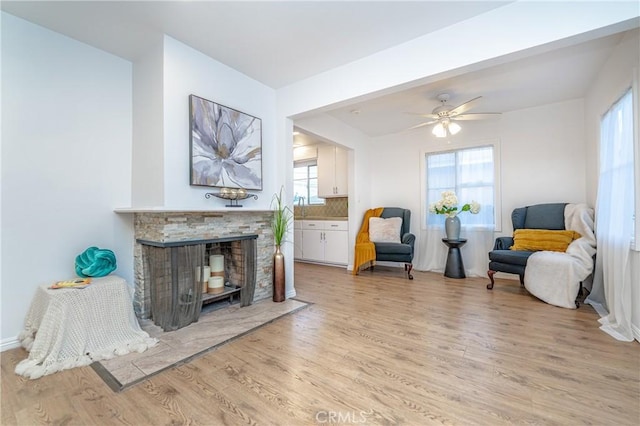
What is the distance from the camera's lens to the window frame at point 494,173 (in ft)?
13.5

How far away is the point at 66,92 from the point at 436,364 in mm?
3606

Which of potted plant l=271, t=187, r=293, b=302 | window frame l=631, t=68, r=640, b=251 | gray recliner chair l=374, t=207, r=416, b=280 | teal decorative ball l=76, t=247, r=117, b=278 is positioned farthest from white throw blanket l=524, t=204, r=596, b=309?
teal decorative ball l=76, t=247, r=117, b=278

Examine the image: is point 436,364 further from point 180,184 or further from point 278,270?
point 180,184

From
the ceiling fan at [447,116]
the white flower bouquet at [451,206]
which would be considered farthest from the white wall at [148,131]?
the white flower bouquet at [451,206]

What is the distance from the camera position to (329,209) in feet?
18.5

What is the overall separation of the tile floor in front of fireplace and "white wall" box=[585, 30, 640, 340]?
9.12 ft

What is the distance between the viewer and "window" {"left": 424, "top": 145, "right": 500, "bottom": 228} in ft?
13.7

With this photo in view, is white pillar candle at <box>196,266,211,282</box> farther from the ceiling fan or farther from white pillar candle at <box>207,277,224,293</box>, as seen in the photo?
the ceiling fan

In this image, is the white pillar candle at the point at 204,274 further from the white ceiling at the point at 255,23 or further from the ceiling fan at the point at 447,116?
the ceiling fan at the point at 447,116

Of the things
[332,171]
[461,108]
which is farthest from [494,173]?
[332,171]

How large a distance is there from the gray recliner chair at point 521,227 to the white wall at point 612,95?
409 millimetres

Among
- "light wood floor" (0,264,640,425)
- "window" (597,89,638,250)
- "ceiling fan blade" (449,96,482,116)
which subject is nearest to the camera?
"light wood floor" (0,264,640,425)

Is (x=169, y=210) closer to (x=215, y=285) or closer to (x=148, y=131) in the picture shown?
(x=148, y=131)

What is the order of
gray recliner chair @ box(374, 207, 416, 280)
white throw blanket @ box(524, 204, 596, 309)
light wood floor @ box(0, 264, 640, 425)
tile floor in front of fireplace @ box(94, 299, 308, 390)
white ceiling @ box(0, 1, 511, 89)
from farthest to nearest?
gray recliner chair @ box(374, 207, 416, 280)
white throw blanket @ box(524, 204, 596, 309)
white ceiling @ box(0, 1, 511, 89)
tile floor in front of fireplace @ box(94, 299, 308, 390)
light wood floor @ box(0, 264, 640, 425)
